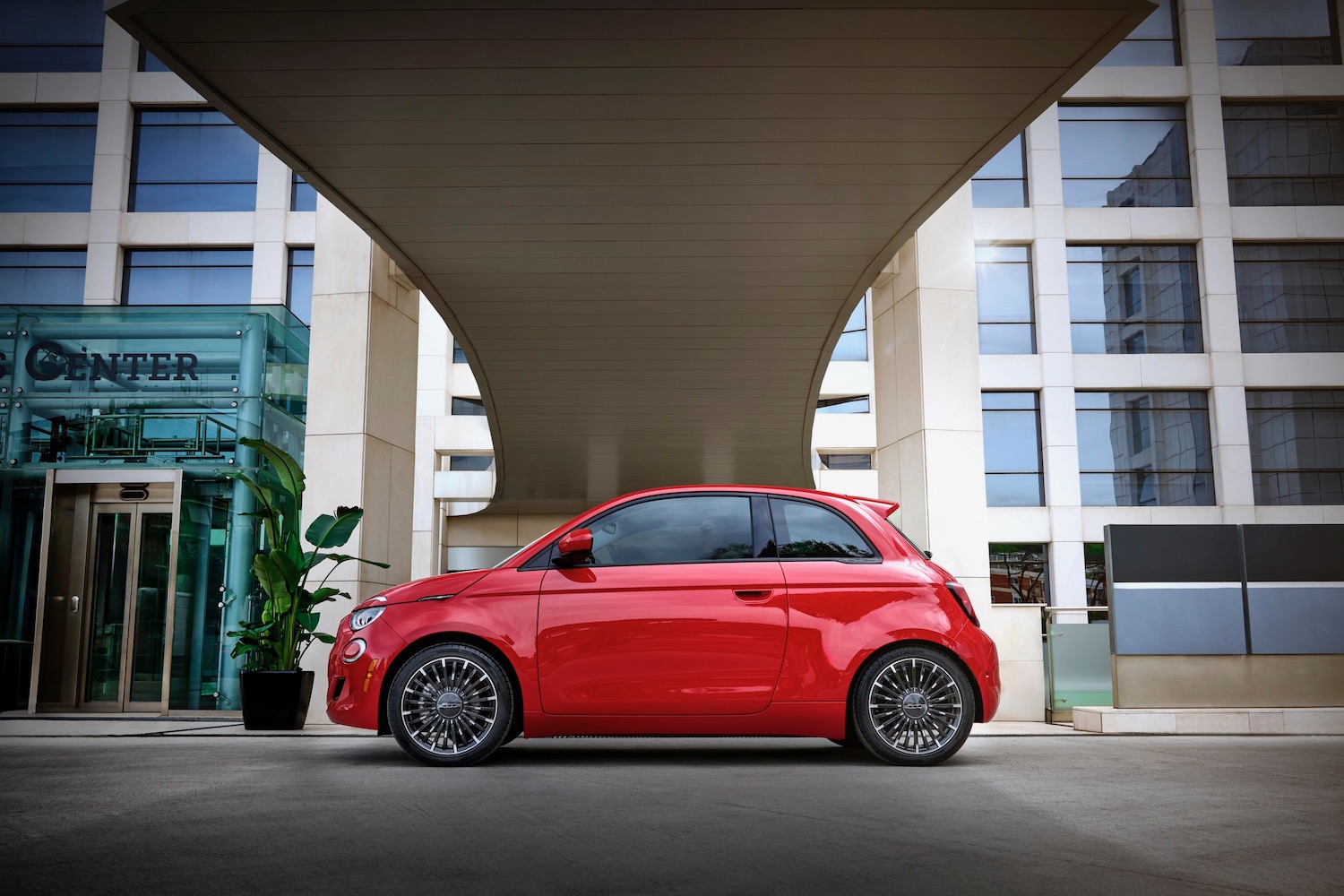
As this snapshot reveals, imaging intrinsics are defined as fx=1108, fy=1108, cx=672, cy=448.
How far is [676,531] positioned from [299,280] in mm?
24414

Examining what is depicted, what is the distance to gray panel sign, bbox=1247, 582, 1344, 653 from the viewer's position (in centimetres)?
1008

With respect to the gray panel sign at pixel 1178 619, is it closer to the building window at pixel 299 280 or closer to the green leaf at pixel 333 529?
the green leaf at pixel 333 529

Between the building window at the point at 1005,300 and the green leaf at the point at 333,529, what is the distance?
2359cm

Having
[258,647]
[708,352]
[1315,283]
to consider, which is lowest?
[258,647]

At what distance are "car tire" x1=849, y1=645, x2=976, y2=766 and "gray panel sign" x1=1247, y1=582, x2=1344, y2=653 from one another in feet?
17.1

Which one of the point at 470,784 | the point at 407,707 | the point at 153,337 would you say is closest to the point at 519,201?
the point at 407,707

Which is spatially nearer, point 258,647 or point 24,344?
point 258,647

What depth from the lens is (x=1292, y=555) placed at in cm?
1020

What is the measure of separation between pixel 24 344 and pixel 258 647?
615 cm

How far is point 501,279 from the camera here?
1111cm

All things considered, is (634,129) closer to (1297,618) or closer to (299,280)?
(1297,618)

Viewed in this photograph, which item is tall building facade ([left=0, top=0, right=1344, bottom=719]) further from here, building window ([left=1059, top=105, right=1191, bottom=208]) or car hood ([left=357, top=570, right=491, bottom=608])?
car hood ([left=357, top=570, right=491, bottom=608])

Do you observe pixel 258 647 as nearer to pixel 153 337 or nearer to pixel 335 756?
pixel 335 756

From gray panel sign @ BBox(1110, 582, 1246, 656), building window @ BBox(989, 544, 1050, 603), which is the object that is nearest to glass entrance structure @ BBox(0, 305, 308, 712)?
gray panel sign @ BBox(1110, 582, 1246, 656)
